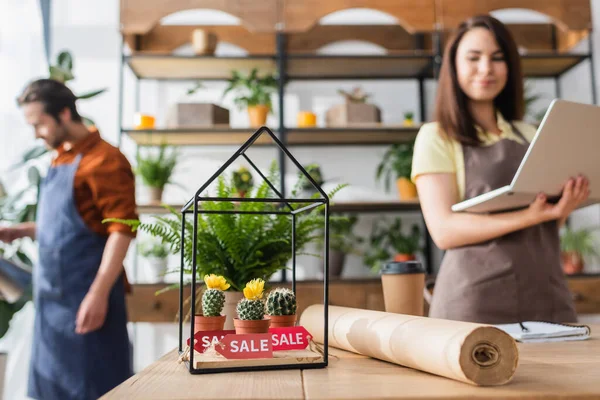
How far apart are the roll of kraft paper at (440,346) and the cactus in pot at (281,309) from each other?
0.09 metres

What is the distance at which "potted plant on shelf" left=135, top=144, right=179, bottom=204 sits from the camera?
9.68 ft

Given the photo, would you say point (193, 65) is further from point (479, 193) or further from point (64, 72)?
point (479, 193)

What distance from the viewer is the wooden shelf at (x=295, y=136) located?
301 cm

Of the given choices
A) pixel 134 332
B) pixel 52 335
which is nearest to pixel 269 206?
pixel 52 335

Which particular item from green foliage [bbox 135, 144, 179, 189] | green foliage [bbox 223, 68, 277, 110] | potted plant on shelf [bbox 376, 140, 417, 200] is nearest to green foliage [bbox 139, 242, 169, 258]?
green foliage [bbox 135, 144, 179, 189]

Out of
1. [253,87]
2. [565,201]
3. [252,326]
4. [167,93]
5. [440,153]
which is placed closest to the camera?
[252,326]

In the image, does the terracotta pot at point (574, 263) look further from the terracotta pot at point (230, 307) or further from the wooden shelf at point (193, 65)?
the terracotta pot at point (230, 307)

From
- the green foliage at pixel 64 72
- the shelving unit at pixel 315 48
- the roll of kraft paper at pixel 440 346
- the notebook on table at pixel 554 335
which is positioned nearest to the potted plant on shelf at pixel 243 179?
the shelving unit at pixel 315 48

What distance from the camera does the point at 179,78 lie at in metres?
3.38

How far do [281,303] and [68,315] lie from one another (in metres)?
1.41

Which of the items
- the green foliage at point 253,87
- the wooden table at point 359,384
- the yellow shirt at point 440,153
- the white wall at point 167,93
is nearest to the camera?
the wooden table at point 359,384

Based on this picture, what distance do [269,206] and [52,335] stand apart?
1.29 meters

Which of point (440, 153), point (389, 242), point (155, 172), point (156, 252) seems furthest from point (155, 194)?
point (440, 153)

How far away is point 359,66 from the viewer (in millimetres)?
3254
